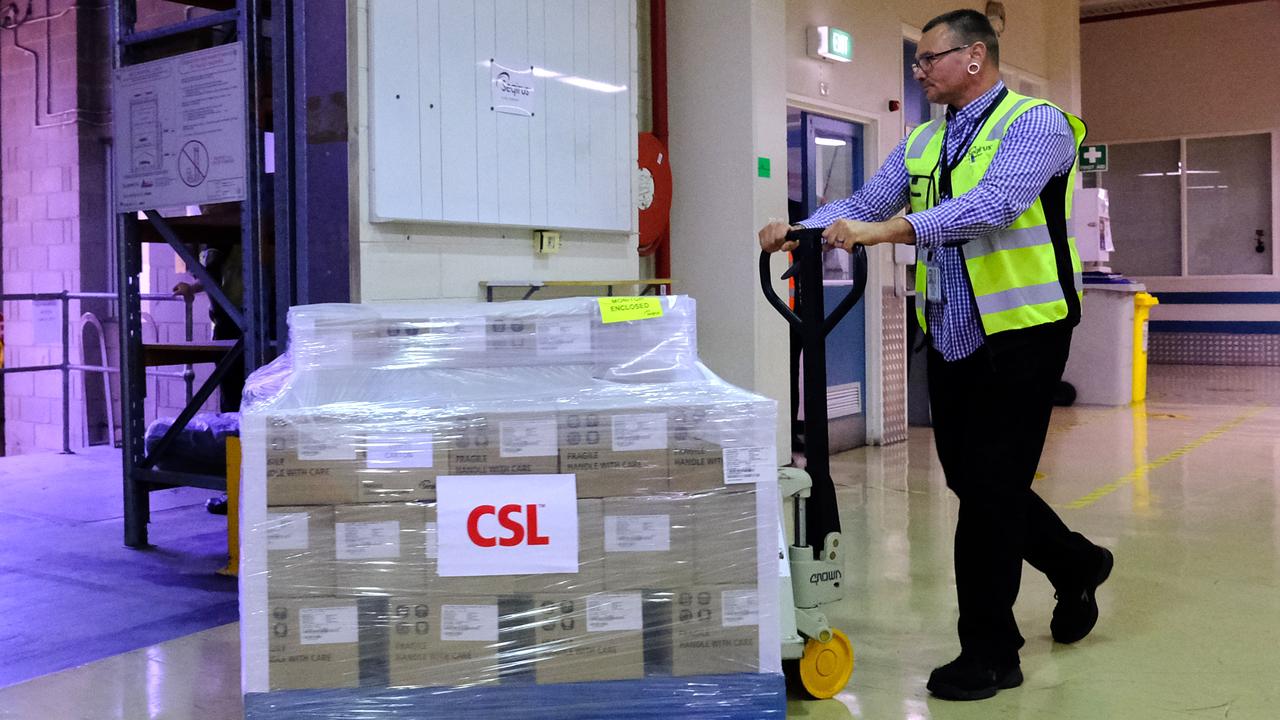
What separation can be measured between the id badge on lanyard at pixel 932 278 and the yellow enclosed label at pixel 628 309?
0.65 m

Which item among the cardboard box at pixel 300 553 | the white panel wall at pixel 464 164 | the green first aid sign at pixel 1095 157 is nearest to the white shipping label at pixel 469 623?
the cardboard box at pixel 300 553

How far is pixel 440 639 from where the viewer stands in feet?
7.70

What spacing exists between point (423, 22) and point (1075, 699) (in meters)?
2.92

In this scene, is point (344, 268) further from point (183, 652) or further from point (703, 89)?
point (703, 89)

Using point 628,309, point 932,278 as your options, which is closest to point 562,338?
point 628,309

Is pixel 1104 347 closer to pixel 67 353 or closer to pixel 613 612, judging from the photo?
pixel 67 353

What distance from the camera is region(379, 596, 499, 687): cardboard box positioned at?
2.34m

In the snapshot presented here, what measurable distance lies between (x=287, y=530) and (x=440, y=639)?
356mm

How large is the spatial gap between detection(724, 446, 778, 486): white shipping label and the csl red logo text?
15.0 inches

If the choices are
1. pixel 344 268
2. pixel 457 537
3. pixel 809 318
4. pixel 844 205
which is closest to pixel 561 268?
pixel 344 268

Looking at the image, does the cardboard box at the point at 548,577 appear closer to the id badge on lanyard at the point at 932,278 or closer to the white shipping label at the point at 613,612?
the white shipping label at the point at 613,612

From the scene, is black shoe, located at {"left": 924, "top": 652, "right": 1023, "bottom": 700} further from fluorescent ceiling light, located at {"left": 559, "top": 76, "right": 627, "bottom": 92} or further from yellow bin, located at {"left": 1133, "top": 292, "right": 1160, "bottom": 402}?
yellow bin, located at {"left": 1133, "top": 292, "right": 1160, "bottom": 402}

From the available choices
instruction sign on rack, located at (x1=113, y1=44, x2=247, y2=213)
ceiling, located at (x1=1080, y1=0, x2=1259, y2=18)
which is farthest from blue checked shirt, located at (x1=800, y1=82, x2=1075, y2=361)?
ceiling, located at (x1=1080, y1=0, x2=1259, y2=18)

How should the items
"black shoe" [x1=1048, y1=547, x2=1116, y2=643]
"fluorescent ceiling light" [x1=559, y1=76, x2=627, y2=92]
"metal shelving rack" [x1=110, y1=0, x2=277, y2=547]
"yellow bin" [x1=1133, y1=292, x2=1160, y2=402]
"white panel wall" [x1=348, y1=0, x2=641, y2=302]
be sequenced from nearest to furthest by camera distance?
1. "black shoe" [x1=1048, y1=547, x2=1116, y2=643]
2. "white panel wall" [x1=348, y1=0, x2=641, y2=302]
3. "metal shelving rack" [x1=110, y1=0, x2=277, y2=547]
4. "fluorescent ceiling light" [x1=559, y1=76, x2=627, y2=92]
5. "yellow bin" [x1=1133, y1=292, x2=1160, y2=402]
